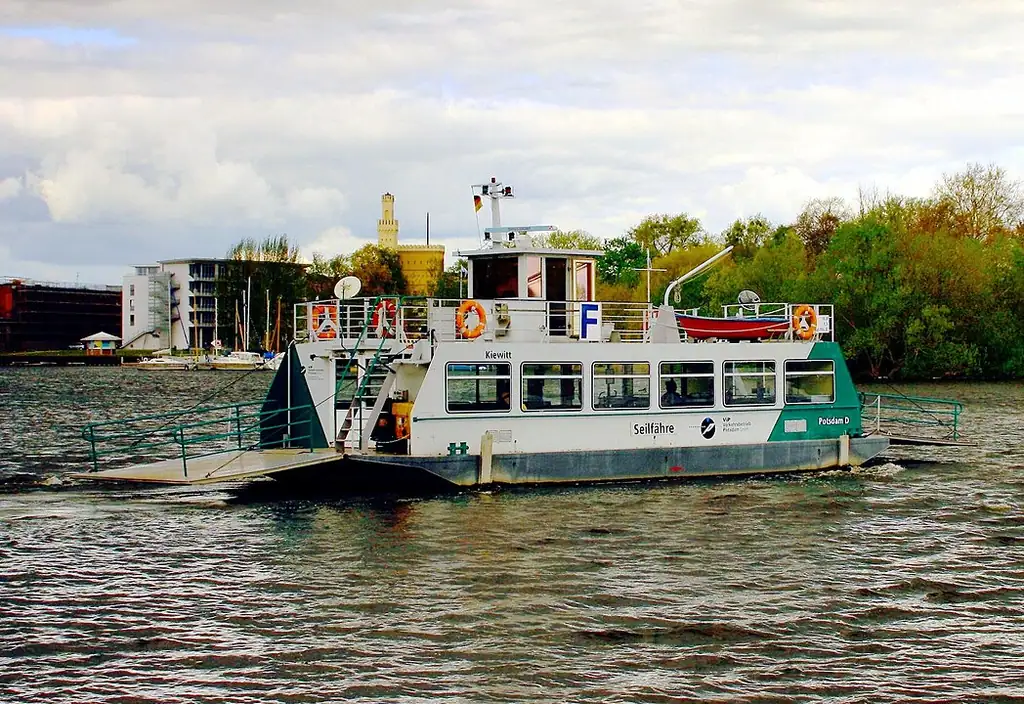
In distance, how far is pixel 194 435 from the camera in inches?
1781

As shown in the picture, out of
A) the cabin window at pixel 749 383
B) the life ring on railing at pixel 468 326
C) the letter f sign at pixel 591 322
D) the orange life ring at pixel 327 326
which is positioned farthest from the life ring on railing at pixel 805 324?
the orange life ring at pixel 327 326

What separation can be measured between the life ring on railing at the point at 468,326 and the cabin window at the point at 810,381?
816cm

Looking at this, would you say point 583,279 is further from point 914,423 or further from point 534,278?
point 914,423

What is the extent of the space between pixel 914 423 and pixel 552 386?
18627 millimetres

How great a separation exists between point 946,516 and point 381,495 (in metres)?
12.0

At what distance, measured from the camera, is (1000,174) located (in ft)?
307

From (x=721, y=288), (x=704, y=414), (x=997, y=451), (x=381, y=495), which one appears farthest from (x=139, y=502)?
(x=721, y=288)

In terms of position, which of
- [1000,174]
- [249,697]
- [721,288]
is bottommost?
[249,697]

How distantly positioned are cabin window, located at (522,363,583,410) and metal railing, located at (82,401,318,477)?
15.9 ft

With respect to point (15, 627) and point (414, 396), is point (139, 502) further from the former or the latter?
point (15, 627)

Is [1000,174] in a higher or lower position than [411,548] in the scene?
higher

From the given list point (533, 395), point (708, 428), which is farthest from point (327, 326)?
point (708, 428)

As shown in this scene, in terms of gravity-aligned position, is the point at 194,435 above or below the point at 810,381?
below

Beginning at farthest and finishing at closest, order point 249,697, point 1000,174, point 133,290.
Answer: point 133,290 → point 1000,174 → point 249,697
